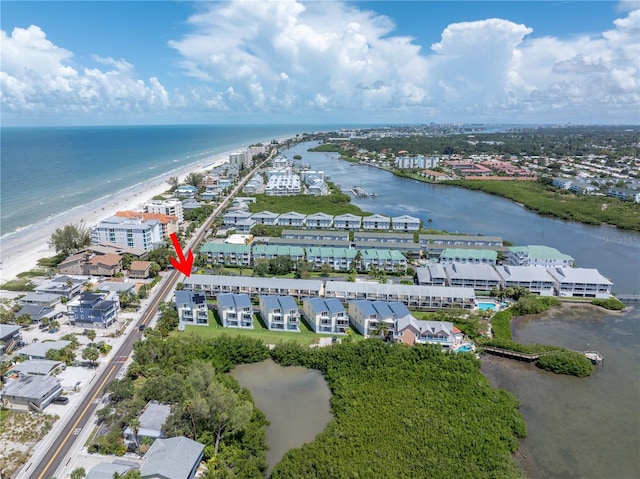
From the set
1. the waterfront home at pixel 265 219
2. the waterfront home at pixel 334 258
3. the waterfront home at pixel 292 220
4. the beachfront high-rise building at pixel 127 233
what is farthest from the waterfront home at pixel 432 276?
the beachfront high-rise building at pixel 127 233

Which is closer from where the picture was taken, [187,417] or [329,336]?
[187,417]

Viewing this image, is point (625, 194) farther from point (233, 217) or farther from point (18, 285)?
point (18, 285)

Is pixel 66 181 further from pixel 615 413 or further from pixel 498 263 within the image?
pixel 615 413

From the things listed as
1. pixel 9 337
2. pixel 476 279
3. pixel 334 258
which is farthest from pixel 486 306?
pixel 9 337

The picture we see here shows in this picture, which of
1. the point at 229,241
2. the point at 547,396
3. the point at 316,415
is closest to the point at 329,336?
the point at 316,415

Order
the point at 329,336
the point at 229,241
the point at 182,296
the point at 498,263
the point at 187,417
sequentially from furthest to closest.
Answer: the point at 229,241 → the point at 498,263 → the point at 182,296 → the point at 329,336 → the point at 187,417

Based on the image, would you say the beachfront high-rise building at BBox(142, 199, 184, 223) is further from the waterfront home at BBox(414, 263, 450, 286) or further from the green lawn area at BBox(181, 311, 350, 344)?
the waterfront home at BBox(414, 263, 450, 286)

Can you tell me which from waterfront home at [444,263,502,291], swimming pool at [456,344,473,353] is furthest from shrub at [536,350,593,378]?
waterfront home at [444,263,502,291]
